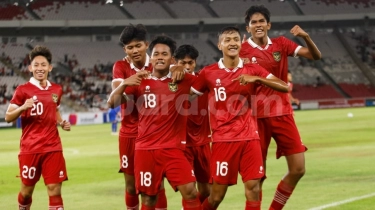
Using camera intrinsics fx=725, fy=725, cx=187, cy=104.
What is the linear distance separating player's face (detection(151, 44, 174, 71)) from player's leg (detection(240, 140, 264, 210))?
4.12 ft

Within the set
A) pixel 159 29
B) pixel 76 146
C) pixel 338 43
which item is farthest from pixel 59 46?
pixel 76 146

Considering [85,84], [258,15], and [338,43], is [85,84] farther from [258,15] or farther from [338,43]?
[258,15]

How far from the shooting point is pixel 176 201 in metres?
11.7

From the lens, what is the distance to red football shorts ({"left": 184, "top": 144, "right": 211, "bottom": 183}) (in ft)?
30.5

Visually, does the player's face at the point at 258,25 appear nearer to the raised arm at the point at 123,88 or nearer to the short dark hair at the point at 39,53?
the raised arm at the point at 123,88

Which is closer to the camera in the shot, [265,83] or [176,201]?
[265,83]

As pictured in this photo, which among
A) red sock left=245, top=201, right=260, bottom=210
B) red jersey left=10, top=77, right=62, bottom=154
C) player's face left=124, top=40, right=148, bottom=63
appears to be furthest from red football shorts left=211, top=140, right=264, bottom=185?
red jersey left=10, top=77, right=62, bottom=154

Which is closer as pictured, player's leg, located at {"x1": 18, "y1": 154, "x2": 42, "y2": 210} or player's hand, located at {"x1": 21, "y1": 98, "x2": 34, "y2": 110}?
player's hand, located at {"x1": 21, "y1": 98, "x2": 34, "y2": 110}

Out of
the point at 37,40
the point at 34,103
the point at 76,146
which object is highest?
the point at 37,40

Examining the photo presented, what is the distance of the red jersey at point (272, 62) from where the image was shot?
9.20 m

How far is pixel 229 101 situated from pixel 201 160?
1488mm

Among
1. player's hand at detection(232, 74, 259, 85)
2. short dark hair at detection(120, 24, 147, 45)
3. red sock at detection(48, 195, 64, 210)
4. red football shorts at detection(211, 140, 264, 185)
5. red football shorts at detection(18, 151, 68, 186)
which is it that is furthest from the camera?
red football shorts at detection(18, 151, 68, 186)

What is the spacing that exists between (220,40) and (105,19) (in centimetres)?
4803

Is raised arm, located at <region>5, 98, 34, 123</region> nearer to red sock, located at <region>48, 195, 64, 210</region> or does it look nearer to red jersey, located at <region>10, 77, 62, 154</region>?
red jersey, located at <region>10, 77, 62, 154</region>
